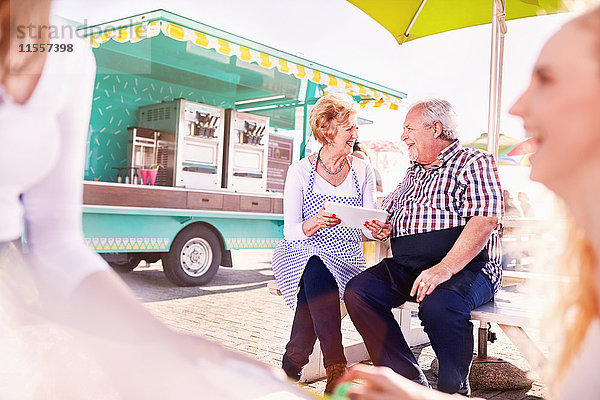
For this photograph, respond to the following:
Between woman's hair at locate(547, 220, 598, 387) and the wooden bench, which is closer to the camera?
woman's hair at locate(547, 220, 598, 387)

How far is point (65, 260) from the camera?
19.1 inches

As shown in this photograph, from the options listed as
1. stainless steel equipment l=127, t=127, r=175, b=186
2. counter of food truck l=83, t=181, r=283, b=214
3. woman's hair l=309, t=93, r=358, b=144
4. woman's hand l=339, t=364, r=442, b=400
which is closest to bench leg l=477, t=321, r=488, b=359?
woman's hair l=309, t=93, r=358, b=144

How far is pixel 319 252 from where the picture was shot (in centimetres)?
175

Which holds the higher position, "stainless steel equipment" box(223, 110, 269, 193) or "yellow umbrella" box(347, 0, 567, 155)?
"yellow umbrella" box(347, 0, 567, 155)

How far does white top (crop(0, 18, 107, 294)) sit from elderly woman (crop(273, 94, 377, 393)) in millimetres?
1187

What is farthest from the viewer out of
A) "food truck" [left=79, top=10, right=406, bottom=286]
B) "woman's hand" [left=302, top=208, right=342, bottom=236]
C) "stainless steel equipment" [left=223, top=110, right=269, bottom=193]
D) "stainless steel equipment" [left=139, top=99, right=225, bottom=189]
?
"stainless steel equipment" [left=223, top=110, right=269, bottom=193]

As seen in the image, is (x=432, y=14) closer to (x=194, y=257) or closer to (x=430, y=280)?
(x=430, y=280)

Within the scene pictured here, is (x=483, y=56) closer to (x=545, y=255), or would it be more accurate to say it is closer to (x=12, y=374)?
(x=545, y=255)

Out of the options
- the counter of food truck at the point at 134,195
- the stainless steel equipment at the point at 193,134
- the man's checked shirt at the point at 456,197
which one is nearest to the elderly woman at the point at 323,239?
the man's checked shirt at the point at 456,197

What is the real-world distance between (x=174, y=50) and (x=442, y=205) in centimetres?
291

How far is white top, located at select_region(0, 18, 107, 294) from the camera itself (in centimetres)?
46

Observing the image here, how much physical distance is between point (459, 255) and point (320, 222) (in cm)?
45

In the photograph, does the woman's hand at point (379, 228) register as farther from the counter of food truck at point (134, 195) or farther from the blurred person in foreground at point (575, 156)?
the blurred person in foreground at point (575, 156)

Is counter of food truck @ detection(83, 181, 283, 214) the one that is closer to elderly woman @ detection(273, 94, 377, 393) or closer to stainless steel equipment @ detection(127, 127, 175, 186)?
elderly woman @ detection(273, 94, 377, 393)
